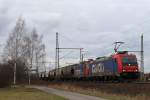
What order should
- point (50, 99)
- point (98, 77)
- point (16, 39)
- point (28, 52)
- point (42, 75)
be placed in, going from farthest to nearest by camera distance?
point (42, 75)
point (28, 52)
point (16, 39)
point (98, 77)
point (50, 99)

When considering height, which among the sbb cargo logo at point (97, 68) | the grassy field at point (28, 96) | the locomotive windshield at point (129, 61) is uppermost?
the locomotive windshield at point (129, 61)

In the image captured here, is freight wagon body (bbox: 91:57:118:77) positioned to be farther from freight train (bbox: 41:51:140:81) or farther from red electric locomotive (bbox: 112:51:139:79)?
red electric locomotive (bbox: 112:51:139:79)

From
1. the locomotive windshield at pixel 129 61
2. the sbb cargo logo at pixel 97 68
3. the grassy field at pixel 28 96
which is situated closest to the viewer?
the grassy field at pixel 28 96

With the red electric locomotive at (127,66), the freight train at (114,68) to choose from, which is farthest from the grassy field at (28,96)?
the freight train at (114,68)

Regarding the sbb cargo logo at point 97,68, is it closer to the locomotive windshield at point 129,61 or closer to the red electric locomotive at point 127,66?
the red electric locomotive at point 127,66

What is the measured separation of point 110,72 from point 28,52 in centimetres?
3298

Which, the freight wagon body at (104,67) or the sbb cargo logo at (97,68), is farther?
the sbb cargo logo at (97,68)

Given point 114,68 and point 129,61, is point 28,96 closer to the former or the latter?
point 114,68

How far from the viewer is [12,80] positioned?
67062 mm

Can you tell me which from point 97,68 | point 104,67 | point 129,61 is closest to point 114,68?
point 129,61

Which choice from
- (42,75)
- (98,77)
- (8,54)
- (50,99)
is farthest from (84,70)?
(42,75)

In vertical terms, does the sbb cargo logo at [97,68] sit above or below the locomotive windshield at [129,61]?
below

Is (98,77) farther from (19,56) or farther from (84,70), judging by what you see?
(19,56)

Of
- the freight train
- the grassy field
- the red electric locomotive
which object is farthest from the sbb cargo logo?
the grassy field
